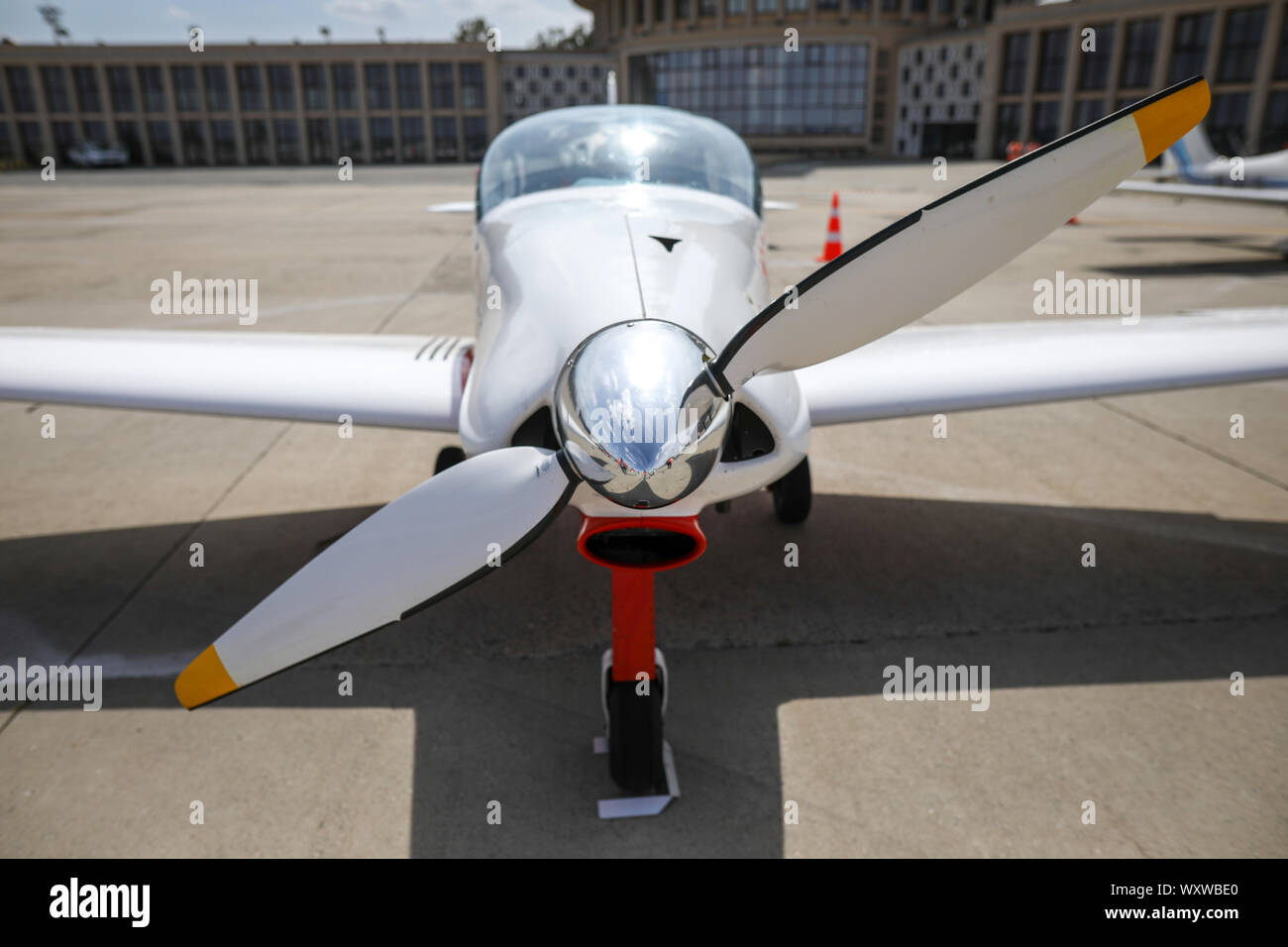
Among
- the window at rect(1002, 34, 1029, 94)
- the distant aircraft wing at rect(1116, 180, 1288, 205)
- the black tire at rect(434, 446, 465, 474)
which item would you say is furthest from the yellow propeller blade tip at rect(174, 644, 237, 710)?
the window at rect(1002, 34, 1029, 94)

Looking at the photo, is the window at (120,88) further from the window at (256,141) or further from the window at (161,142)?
the window at (256,141)

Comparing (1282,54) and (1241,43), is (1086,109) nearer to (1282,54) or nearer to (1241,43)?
(1241,43)

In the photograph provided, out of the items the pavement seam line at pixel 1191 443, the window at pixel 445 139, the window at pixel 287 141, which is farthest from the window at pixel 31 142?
the pavement seam line at pixel 1191 443

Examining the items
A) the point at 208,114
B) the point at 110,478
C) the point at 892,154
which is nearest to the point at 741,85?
the point at 892,154

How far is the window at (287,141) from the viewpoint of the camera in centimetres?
6394

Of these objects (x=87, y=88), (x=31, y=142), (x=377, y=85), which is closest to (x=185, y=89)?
(x=87, y=88)

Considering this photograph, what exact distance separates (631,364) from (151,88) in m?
77.6

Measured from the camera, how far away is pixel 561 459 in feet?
7.76

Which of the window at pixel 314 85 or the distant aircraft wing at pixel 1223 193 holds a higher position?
the window at pixel 314 85

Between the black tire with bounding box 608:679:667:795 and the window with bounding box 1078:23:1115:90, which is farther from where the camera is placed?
the window with bounding box 1078:23:1115:90

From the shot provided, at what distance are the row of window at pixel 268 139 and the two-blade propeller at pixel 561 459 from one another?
220 feet

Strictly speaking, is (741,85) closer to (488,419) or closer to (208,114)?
(208,114)

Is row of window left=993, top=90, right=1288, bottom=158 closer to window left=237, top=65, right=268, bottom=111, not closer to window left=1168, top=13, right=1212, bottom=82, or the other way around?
window left=1168, top=13, right=1212, bottom=82

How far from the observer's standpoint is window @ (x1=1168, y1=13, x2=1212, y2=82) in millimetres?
41406
